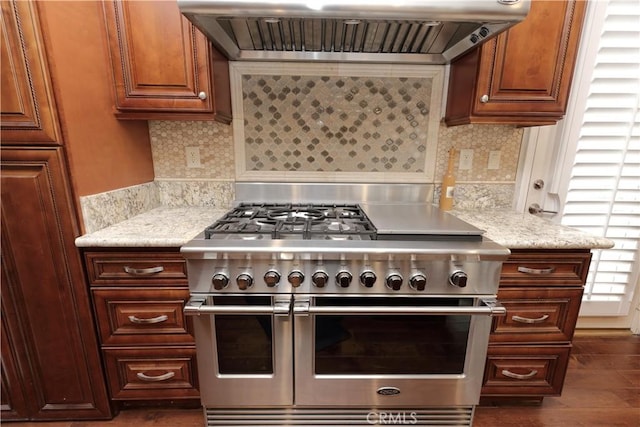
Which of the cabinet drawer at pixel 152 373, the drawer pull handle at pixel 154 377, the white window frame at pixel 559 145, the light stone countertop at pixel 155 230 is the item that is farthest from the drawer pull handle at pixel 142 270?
the white window frame at pixel 559 145

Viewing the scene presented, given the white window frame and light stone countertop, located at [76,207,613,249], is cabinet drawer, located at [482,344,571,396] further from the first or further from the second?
the white window frame

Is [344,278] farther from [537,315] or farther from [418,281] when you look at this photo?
[537,315]

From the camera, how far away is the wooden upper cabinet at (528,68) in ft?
4.23

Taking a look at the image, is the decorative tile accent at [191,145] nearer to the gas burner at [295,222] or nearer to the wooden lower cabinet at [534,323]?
the gas burner at [295,222]

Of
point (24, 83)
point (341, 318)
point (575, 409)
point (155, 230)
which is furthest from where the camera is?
point (575, 409)

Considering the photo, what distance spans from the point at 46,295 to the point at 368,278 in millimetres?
1328

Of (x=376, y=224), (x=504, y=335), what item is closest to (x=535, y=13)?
(x=376, y=224)

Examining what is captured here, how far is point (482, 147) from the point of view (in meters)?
1.75

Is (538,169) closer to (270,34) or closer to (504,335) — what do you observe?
(504,335)

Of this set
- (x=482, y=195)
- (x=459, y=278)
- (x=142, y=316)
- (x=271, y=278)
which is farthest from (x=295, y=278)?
(x=482, y=195)

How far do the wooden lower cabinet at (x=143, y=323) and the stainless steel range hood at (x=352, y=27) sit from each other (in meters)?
0.95

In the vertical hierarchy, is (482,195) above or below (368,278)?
above

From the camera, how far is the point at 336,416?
52.1 inches

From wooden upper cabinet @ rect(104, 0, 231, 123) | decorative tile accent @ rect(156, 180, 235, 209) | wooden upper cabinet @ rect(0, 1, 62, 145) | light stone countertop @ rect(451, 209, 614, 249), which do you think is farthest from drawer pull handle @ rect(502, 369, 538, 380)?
wooden upper cabinet @ rect(0, 1, 62, 145)
